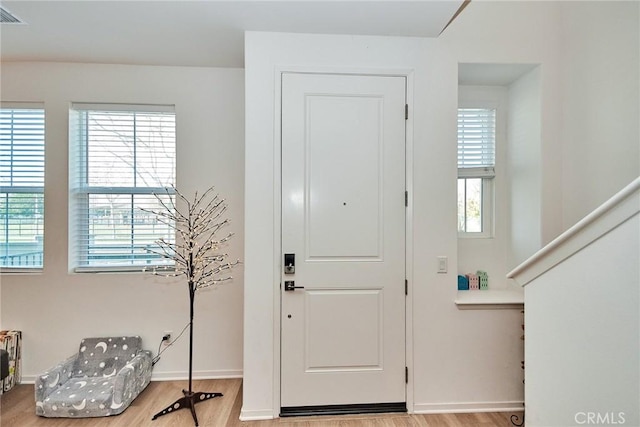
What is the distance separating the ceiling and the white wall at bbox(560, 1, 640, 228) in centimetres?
99

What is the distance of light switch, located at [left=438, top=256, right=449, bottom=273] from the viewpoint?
7.17 feet

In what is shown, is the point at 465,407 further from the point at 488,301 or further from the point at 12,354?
the point at 12,354

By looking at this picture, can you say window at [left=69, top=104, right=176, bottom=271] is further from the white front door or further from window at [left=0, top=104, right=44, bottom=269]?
the white front door

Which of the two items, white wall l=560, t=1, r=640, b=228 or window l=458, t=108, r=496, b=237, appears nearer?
white wall l=560, t=1, r=640, b=228

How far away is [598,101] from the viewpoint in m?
2.02

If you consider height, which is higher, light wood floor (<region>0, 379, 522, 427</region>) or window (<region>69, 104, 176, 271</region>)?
window (<region>69, 104, 176, 271</region>)

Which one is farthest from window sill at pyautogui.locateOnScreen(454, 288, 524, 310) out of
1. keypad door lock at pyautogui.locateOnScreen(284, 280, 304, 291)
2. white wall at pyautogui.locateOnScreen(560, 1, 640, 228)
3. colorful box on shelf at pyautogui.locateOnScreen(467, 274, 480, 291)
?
keypad door lock at pyautogui.locateOnScreen(284, 280, 304, 291)

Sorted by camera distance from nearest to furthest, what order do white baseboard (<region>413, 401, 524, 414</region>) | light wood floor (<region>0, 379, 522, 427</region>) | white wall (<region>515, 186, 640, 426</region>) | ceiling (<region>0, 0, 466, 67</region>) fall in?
Result: white wall (<region>515, 186, 640, 426</region>) < ceiling (<region>0, 0, 466, 67</region>) < light wood floor (<region>0, 379, 522, 427</region>) < white baseboard (<region>413, 401, 524, 414</region>)

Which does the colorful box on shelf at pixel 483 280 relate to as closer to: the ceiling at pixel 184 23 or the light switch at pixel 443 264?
the light switch at pixel 443 264

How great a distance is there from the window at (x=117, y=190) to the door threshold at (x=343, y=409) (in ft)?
5.07

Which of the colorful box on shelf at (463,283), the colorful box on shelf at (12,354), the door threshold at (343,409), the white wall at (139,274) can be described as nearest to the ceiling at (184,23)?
the white wall at (139,274)

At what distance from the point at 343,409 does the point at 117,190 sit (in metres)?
2.50

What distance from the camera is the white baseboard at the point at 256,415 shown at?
206 centimetres

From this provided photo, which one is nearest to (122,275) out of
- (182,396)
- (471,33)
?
(182,396)
